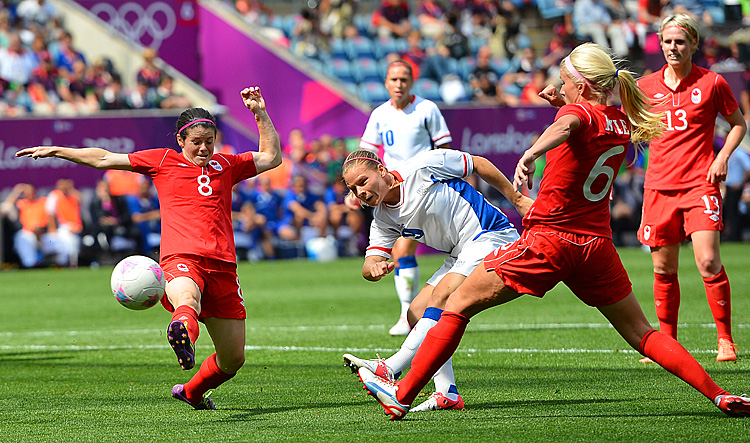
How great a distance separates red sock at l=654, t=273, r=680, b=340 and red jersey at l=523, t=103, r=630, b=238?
2.49 metres

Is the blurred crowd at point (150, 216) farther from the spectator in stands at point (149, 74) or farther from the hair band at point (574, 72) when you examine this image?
the hair band at point (574, 72)

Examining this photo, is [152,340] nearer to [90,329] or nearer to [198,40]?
[90,329]

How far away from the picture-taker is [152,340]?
1017 centimetres

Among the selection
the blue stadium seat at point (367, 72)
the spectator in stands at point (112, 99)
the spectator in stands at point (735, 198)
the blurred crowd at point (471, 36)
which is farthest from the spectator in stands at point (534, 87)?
the spectator in stands at point (112, 99)

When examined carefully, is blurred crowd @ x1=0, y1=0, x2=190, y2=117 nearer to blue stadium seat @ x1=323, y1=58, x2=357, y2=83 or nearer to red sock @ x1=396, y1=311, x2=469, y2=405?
blue stadium seat @ x1=323, y1=58, x2=357, y2=83

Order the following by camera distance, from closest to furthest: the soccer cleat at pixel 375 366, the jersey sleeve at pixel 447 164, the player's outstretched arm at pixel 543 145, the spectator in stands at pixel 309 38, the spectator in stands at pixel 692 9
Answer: the player's outstretched arm at pixel 543 145 → the soccer cleat at pixel 375 366 → the jersey sleeve at pixel 447 164 → the spectator in stands at pixel 309 38 → the spectator in stands at pixel 692 9

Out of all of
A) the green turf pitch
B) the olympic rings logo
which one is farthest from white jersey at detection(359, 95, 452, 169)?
the olympic rings logo

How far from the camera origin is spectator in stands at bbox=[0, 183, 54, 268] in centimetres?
2000

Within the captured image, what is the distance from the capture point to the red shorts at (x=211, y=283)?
6098 mm

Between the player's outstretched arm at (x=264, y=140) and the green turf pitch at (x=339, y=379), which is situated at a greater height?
the player's outstretched arm at (x=264, y=140)

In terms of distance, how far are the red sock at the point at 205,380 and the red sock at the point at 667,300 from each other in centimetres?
341

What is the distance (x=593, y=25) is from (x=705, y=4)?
4262 mm

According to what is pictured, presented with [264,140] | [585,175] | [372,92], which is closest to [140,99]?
[372,92]

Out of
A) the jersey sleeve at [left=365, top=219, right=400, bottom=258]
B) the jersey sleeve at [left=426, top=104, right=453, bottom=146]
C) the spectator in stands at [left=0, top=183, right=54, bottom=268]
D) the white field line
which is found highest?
the jersey sleeve at [left=426, top=104, right=453, bottom=146]
